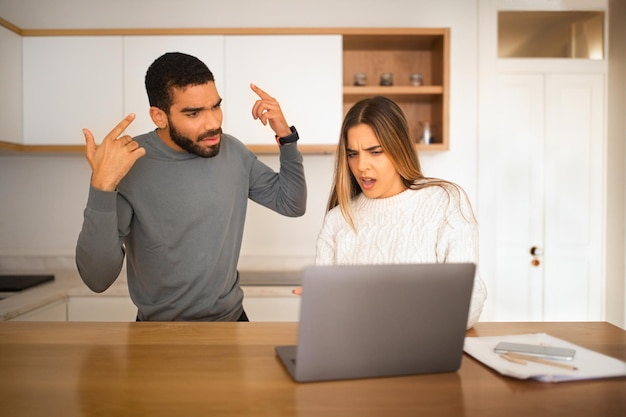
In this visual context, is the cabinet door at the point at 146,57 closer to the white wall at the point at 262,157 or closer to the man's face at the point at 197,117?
the white wall at the point at 262,157

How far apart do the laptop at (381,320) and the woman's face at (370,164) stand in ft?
2.50

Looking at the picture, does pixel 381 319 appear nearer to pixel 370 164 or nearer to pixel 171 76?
pixel 370 164

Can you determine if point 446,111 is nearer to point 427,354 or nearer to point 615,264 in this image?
point 615,264

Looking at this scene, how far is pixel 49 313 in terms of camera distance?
114 inches

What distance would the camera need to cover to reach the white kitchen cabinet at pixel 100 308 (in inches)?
120

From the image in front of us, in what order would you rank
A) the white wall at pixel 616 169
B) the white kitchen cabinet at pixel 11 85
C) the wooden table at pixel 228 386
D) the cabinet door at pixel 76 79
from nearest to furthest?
the wooden table at pixel 228 386 → the white kitchen cabinet at pixel 11 85 → the cabinet door at pixel 76 79 → the white wall at pixel 616 169

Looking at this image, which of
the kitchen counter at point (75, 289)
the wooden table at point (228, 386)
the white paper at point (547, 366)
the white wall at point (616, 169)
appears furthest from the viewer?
the white wall at point (616, 169)

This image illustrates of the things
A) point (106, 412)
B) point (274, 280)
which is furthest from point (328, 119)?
point (106, 412)

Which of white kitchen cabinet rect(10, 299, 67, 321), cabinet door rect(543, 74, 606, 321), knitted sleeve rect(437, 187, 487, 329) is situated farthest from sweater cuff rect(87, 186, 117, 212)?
cabinet door rect(543, 74, 606, 321)

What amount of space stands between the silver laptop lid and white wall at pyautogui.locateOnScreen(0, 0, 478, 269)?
246 cm

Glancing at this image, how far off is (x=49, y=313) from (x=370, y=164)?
6.11ft

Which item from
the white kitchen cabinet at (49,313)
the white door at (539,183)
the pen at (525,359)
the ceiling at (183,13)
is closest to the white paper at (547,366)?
the pen at (525,359)

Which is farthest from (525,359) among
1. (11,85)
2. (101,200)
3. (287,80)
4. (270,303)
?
(11,85)

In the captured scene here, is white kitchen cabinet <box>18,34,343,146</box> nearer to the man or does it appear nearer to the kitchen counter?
the kitchen counter
